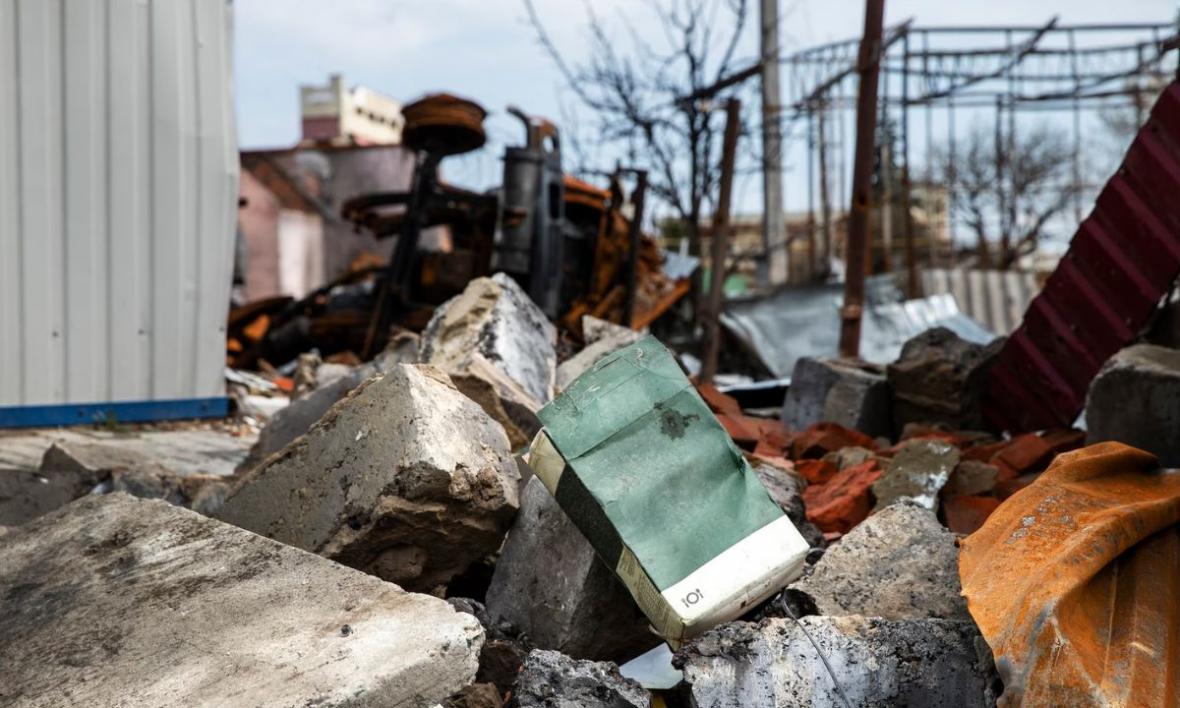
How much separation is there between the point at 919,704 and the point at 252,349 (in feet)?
26.8

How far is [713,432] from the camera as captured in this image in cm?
291

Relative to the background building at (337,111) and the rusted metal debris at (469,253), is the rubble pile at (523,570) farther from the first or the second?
the background building at (337,111)

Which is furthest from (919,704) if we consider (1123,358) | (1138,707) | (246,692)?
(1123,358)

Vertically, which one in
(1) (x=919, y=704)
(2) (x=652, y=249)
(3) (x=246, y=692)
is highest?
(2) (x=652, y=249)

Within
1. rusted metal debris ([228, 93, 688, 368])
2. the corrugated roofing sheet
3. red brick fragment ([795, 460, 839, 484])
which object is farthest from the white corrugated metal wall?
the corrugated roofing sheet

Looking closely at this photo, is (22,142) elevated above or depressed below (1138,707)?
above

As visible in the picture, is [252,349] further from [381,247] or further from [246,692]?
[381,247]

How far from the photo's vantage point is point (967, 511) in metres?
3.69

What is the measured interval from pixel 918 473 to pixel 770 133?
8.61 meters

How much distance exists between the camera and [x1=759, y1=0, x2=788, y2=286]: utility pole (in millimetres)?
11711

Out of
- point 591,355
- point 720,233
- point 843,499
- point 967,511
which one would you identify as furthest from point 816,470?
point 720,233

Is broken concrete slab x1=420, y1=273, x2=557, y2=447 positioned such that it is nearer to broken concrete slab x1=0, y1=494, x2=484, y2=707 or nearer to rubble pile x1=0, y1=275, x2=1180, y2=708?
rubble pile x1=0, y1=275, x2=1180, y2=708

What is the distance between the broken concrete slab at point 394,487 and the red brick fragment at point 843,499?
3.84 feet

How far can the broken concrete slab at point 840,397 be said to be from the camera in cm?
549
